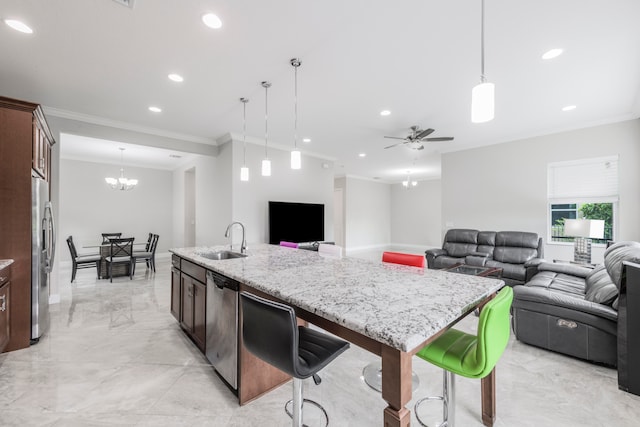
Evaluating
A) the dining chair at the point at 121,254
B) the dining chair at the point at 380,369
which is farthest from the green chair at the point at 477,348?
the dining chair at the point at 121,254

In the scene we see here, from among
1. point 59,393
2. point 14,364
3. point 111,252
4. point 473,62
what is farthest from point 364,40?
point 111,252

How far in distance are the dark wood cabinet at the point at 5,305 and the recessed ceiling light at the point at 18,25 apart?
2026mm

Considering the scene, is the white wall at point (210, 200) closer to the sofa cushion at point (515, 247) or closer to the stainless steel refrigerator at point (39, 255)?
the stainless steel refrigerator at point (39, 255)

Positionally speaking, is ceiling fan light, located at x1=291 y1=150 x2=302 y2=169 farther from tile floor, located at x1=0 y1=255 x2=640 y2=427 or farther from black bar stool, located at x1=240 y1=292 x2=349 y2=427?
tile floor, located at x1=0 y1=255 x2=640 y2=427

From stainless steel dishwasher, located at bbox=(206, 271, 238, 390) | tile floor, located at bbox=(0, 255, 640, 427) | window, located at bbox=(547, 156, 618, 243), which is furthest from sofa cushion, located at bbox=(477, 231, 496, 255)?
stainless steel dishwasher, located at bbox=(206, 271, 238, 390)

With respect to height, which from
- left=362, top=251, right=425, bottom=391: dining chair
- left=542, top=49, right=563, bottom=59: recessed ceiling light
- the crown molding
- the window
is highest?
left=542, top=49, right=563, bottom=59: recessed ceiling light

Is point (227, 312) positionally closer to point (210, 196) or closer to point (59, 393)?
point (59, 393)

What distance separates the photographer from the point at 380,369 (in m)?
2.35

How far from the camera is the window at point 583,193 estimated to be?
449 cm

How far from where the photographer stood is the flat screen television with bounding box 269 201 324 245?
18.4ft

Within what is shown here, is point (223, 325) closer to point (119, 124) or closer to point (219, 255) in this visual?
point (219, 255)

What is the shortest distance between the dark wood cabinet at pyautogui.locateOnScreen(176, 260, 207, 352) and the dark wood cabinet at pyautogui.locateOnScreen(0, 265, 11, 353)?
1.36m

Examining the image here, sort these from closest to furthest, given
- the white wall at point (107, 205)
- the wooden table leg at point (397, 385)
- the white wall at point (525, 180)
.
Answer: the wooden table leg at point (397, 385) < the white wall at point (525, 180) < the white wall at point (107, 205)

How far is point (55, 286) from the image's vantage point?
3.95m
